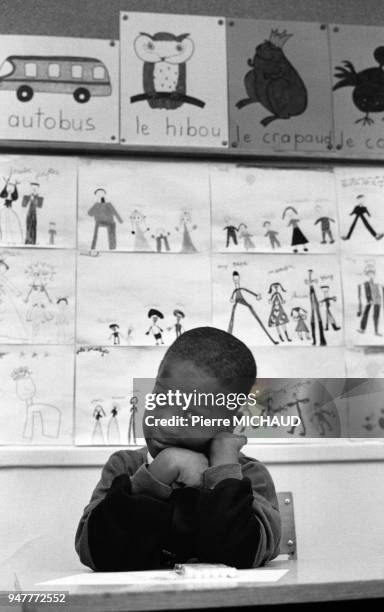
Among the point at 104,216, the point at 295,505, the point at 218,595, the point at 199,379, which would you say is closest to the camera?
the point at 218,595

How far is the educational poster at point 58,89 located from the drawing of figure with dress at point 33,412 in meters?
0.55

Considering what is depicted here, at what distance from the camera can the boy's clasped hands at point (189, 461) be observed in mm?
1067

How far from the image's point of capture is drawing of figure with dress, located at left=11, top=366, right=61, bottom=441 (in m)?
1.65

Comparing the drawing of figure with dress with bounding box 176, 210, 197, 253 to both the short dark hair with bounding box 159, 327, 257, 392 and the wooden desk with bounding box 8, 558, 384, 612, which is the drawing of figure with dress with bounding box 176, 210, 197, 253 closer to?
the short dark hair with bounding box 159, 327, 257, 392

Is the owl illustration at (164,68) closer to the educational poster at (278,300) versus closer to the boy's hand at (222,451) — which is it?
the educational poster at (278,300)

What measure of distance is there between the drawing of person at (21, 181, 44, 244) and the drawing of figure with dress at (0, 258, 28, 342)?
0.11 m

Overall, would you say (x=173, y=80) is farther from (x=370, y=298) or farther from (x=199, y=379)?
(x=199, y=379)

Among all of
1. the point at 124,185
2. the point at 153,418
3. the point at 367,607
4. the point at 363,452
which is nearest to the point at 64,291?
the point at 124,185

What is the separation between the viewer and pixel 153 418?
3.80 feet

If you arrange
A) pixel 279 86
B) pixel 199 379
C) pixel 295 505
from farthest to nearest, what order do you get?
pixel 279 86 < pixel 295 505 < pixel 199 379

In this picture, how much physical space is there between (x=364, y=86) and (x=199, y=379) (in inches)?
42.2

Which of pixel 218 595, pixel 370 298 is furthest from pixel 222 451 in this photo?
pixel 370 298

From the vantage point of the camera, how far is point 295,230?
5.96 feet

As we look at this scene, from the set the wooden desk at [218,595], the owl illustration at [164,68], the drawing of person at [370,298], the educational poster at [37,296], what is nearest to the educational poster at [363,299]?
the drawing of person at [370,298]
